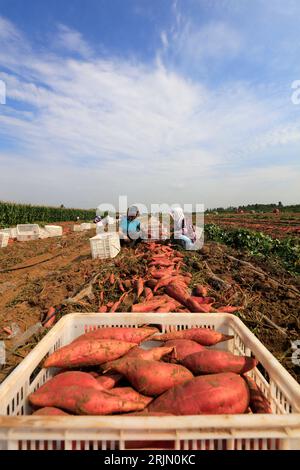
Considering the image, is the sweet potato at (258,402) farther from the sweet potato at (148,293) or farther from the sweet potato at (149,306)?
the sweet potato at (148,293)

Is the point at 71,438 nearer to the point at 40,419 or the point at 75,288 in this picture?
the point at 40,419

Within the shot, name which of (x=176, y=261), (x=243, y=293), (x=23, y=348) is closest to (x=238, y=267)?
(x=176, y=261)

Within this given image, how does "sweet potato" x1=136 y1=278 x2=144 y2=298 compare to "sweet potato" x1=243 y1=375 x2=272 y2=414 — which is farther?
"sweet potato" x1=136 y1=278 x2=144 y2=298

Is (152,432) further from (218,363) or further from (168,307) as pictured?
(168,307)

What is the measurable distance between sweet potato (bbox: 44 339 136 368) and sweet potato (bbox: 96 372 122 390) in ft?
0.32

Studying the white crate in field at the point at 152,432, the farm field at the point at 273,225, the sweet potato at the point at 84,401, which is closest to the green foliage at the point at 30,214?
the farm field at the point at 273,225

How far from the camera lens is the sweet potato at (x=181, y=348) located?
2.00m

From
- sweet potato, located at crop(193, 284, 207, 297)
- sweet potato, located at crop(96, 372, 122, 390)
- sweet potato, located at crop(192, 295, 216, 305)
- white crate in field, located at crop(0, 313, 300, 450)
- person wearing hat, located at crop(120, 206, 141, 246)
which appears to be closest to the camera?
white crate in field, located at crop(0, 313, 300, 450)

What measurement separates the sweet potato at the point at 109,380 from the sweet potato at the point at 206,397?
0.30m

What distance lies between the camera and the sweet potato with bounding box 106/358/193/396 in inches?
67.0

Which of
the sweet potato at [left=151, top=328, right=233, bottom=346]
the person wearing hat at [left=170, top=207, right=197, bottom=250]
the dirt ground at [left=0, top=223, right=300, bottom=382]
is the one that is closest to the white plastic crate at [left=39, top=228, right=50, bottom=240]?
the dirt ground at [left=0, top=223, right=300, bottom=382]

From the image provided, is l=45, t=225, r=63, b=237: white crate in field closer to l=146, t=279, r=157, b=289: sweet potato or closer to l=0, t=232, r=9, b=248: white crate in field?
l=0, t=232, r=9, b=248: white crate in field

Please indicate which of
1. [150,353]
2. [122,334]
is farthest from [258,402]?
[122,334]
